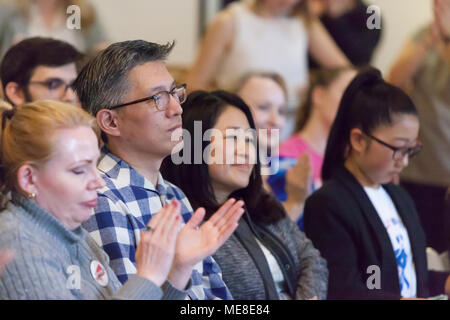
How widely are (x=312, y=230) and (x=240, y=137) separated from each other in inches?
14.5

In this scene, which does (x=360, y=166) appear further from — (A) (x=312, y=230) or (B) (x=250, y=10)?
(B) (x=250, y=10)

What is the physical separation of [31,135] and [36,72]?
3.03 feet

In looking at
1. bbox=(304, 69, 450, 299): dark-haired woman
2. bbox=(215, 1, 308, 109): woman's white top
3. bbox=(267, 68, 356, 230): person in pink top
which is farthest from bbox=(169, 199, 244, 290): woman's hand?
bbox=(215, 1, 308, 109): woman's white top

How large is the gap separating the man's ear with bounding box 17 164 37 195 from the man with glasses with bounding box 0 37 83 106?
847mm

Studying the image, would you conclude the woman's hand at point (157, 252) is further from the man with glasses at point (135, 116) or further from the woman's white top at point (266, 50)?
the woman's white top at point (266, 50)

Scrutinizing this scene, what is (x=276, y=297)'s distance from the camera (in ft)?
6.92

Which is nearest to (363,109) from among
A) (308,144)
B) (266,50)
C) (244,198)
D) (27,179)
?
(244,198)

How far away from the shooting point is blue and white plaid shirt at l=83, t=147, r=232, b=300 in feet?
5.60

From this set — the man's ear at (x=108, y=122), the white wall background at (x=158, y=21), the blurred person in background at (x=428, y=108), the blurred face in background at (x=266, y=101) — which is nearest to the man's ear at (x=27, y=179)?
the man's ear at (x=108, y=122)

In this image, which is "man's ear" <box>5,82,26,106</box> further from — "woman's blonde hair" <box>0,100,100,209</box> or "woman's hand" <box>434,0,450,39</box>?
"woman's hand" <box>434,0,450,39</box>

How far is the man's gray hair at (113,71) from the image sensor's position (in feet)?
6.06

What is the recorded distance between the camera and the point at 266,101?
317cm

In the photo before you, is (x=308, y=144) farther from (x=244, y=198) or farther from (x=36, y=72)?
(x=36, y=72)
